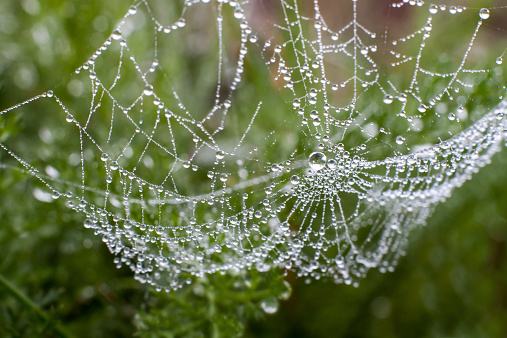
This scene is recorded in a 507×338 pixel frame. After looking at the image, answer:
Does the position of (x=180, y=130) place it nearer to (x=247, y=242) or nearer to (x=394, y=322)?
(x=247, y=242)

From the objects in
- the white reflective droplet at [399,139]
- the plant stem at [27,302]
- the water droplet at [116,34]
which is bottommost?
the plant stem at [27,302]

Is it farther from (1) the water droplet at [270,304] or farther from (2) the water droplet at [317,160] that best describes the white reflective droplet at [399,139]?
(1) the water droplet at [270,304]

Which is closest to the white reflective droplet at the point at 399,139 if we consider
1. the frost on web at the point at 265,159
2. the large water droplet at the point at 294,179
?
the frost on web at the point at 265,159

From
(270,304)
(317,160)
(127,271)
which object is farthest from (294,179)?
(127,271)

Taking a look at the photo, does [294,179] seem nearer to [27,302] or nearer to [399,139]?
[399,139]

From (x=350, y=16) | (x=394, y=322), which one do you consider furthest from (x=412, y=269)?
(x=350, y=16)

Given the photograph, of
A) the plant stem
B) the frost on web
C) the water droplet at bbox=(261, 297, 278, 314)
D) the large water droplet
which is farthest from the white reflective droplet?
the plant stem

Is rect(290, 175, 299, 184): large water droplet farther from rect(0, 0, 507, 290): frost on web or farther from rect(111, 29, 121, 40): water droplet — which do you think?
rect(111, 29, 121, 40): water droplet
